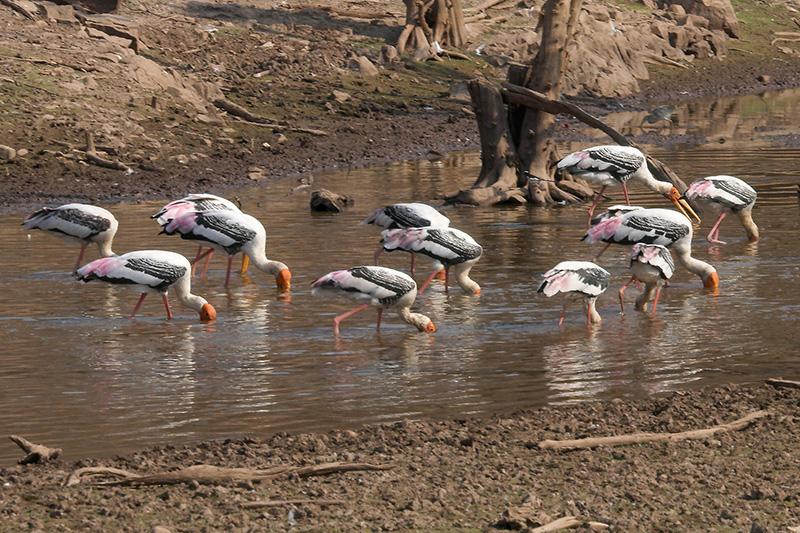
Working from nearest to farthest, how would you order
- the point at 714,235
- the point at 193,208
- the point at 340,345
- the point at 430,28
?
the point at 340,345, the point at 193,208, the point at 714,235, the point at 430,28

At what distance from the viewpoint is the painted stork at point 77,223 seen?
1234 cm

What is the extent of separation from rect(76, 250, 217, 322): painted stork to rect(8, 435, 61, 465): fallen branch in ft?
12.4

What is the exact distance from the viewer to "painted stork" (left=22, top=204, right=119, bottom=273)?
12344mm

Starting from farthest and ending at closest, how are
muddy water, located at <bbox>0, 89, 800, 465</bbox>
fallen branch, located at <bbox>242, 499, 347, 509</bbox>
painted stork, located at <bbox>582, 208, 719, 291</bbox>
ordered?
painted stork, located at <bbox>582, 208, 719, 291</bbox>
muddy water, located at <bbox>0, 89, 800, 465</bbox>
fallen branch, located at <bbox>242, 499, 347, 509</bbox>

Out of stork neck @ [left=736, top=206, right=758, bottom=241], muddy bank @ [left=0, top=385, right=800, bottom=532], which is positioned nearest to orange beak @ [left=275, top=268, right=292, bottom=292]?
muddy bank @ [left=0, top=385, right=800, bottom=532]

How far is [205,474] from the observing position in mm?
6141

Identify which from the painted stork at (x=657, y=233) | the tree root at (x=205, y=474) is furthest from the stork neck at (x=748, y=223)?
the tree root at (x=205, y=474)

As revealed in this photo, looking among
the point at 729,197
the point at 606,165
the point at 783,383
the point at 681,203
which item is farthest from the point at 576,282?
the point at 681,203

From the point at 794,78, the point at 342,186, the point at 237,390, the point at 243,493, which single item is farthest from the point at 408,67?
the point at 243,493

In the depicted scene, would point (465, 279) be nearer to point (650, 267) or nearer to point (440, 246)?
point (440, 246)

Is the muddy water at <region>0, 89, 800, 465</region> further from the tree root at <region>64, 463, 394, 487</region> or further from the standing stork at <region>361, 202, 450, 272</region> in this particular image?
the tree root at <region>64, 463, 394, 487</region>

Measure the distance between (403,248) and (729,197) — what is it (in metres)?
4.56

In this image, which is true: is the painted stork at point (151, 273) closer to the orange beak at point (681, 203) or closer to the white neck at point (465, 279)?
the white neck at point (465, 279)

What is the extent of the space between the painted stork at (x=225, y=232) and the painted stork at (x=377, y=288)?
2.19 metres
